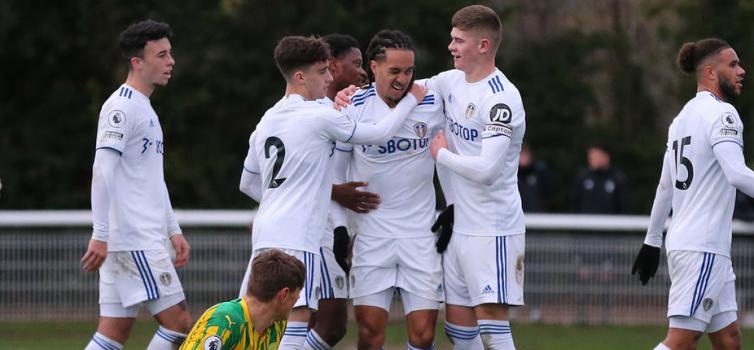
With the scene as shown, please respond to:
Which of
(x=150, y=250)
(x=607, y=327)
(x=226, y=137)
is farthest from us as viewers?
(x=226, y=137)

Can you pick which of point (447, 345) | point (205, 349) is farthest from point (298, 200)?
point (447, 345)

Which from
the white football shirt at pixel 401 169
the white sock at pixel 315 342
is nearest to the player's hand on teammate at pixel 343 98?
the white football shirt at pixel 401 169

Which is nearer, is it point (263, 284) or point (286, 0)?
point (263, 284)

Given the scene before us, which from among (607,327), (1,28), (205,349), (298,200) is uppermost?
(1,28)

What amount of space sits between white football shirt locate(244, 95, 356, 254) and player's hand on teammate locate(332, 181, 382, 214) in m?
0.50

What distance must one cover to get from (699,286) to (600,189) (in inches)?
286

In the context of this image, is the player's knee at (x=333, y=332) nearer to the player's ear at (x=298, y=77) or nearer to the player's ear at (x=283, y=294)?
the player's ear at (x=298, y=77)

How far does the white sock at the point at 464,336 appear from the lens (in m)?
9.12

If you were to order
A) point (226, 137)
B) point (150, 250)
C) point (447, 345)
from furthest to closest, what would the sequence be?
point (226, 137) → point (447, 345) → point (150, 250)

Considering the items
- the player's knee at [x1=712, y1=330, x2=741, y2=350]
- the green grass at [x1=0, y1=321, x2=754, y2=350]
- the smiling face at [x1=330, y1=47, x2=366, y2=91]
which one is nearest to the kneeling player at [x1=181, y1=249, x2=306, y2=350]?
the smiling face at [x1=330, y1=47, x2=366, y2=91]

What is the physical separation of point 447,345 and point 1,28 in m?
6.78

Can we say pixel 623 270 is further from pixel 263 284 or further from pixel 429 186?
pixel 263 284

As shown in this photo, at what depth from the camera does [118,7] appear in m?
17.4

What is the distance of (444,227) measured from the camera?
9148 mm
